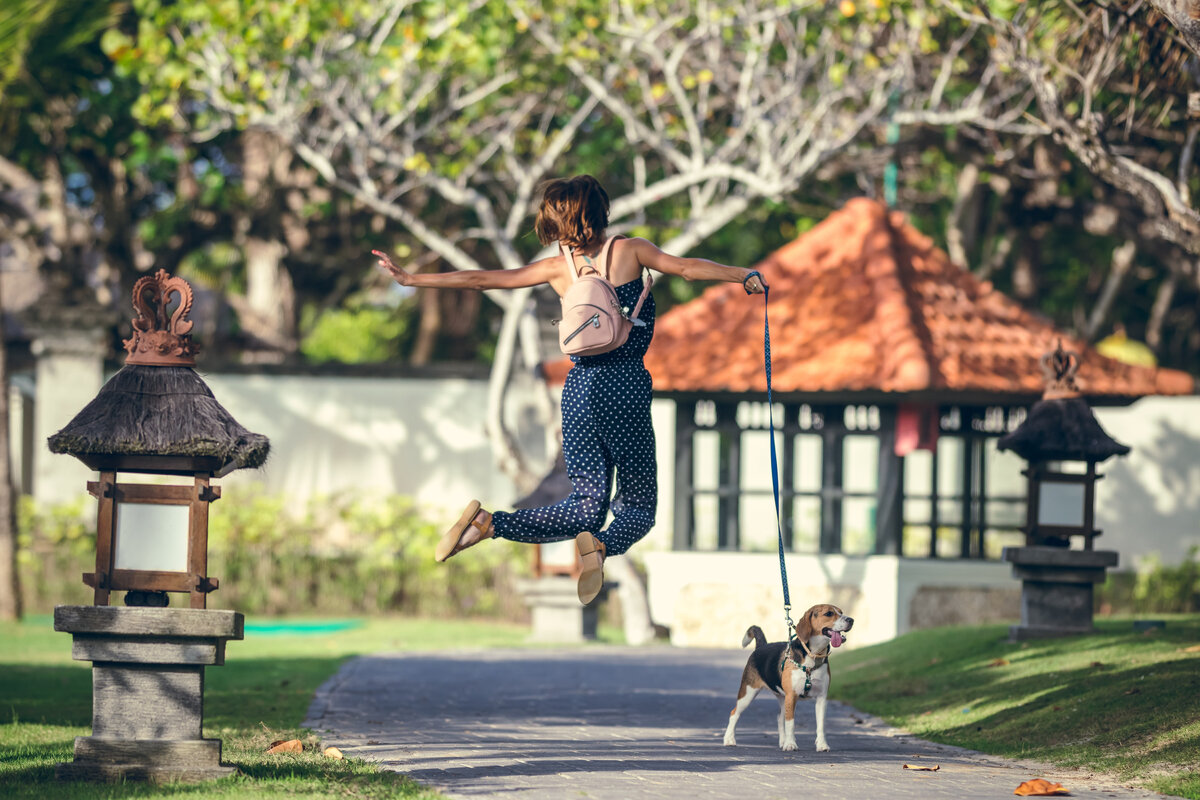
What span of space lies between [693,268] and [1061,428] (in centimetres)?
668

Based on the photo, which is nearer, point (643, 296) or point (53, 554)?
point (643, 296)

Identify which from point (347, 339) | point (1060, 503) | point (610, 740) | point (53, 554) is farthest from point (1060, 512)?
point (347, 339)

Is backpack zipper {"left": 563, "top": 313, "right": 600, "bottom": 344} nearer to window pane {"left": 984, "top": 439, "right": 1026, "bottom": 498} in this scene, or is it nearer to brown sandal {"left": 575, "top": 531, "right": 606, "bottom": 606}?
brown sandal {"left": 575, "top": 531, "right": 606, "bottom": 606}

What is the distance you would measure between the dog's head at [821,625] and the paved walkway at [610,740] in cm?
61

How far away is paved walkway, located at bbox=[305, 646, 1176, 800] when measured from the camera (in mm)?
6691

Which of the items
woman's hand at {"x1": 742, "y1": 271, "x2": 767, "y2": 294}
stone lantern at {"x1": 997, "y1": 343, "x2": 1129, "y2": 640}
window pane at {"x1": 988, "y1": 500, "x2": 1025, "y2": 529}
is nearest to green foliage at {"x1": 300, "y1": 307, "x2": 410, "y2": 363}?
window pane at {"x1": 988, "y1": 500, "x2": 1025, "y2": 529}

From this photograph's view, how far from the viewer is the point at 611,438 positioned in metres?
6.80

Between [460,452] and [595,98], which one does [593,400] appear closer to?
[595,98]

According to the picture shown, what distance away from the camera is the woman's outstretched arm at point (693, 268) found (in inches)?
263

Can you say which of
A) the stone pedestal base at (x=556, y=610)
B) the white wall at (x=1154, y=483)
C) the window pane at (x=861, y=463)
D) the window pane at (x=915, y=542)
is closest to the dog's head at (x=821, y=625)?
the stone pedestal base at (x=556, y=610)

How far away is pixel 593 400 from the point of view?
6.74 m

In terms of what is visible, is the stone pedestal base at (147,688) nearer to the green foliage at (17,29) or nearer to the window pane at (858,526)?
the green foliage at (17,29)

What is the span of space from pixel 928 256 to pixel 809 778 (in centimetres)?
1076

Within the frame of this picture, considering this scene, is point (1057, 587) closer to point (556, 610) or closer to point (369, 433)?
point (556, 610)
